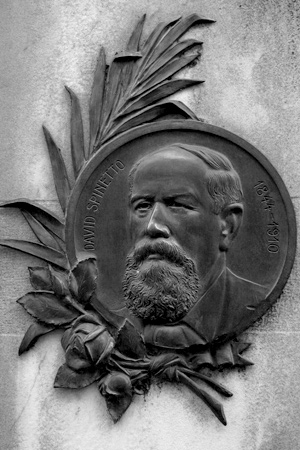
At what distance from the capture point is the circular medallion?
515cm

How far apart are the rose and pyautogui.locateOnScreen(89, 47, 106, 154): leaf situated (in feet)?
3.44

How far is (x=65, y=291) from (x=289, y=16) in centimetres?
221

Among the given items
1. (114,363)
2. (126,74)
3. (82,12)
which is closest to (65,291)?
(114,363)

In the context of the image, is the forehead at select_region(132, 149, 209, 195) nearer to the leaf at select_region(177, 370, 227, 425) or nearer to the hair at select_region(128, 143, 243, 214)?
the hair at select_region(128, 143, 243, 214)

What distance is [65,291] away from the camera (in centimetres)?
520

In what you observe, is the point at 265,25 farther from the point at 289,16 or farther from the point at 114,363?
the point at 114,363

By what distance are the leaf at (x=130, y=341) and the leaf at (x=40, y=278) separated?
0.53 m

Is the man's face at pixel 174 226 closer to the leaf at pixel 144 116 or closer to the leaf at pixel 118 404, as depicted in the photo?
the leaf at pixel 144 116

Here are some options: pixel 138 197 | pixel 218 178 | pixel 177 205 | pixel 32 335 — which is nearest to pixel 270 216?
pixel 218 178

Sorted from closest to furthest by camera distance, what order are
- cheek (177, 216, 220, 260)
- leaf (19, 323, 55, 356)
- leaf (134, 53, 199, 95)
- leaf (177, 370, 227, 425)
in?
leaf (177, 370, 227, 425) < cheek (177, 216, 220, 260) < leaf (19, 323, 55, 356) < leaf (134, 53, 199, 95)

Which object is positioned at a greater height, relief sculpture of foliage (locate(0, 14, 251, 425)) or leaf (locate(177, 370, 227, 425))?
relief sculpture of foliage (locate(0, 14, 251, 425))

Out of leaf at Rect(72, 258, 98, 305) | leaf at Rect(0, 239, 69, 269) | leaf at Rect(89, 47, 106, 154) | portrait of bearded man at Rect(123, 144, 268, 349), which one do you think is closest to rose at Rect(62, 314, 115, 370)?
leaf at Rect(72, 258, 98, 305)

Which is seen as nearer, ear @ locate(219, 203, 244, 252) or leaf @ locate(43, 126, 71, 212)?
ear @ locate(219, 203, 244, 252)

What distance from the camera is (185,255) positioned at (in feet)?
16.8
